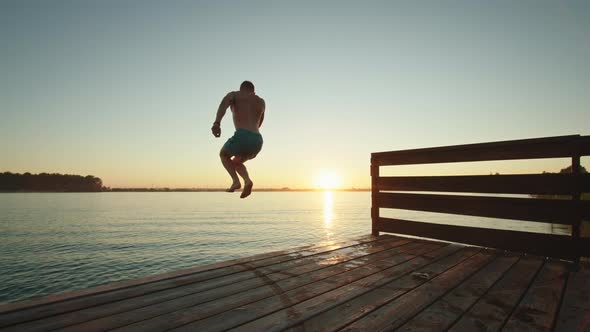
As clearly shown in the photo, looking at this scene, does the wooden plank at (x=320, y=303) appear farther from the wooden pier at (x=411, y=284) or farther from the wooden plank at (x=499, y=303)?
the wooden plank at (x=499, y=303)

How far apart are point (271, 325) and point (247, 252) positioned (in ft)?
56.4

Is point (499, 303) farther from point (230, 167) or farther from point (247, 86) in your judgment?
point (247, 86)

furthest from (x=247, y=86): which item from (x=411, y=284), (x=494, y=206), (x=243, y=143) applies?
(x=494, y=206)

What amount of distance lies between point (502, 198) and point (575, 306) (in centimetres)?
204

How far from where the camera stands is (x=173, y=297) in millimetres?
2549

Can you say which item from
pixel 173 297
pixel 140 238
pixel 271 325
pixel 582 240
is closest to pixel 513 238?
pixel 582 240

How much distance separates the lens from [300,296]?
100 inches

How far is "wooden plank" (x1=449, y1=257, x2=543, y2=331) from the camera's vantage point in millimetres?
1978

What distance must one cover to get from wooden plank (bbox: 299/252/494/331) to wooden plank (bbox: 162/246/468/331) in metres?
0.16

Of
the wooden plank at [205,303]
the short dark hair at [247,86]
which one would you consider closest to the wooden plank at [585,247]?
the wooden plank at [205,303]

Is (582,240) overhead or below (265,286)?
overhead

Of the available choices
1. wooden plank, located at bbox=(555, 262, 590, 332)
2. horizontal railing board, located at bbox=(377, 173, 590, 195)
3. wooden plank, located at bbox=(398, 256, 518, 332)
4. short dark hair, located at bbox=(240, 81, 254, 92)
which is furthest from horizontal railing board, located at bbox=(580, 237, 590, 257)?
short dark hair, located at bbox=(240, 81, 254, 92)

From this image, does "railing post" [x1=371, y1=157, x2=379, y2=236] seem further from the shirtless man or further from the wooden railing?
the shirtless man

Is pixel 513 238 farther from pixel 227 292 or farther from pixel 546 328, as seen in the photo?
pixel 227 292
